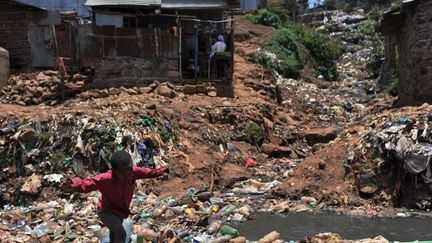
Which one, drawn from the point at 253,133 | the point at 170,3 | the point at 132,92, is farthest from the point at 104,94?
the point at 170,3

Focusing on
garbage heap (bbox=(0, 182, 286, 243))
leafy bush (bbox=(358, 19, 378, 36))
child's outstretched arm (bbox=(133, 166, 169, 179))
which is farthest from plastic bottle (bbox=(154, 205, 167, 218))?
leafy bush (bbox=(358, 19, 378, 36))

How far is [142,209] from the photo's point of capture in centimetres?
988

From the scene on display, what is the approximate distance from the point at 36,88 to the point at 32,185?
588 cm

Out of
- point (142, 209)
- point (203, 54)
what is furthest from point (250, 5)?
point (142, 209)

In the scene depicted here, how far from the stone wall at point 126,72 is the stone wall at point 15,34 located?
4.03 meters

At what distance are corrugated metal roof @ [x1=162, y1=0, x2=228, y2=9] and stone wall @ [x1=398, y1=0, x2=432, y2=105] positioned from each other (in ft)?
19.5

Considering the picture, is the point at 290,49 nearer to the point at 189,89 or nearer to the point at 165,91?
the point at 189,89

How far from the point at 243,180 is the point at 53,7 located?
51.0 ft

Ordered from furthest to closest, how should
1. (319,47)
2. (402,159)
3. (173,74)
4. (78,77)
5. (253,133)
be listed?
(319,47) → (78,77) → (173,74) → (253,133) → (402,159)

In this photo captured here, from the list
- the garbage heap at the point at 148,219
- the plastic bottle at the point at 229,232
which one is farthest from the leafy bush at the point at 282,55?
the plastic bottle at the point at 229,232

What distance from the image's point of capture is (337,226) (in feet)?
28.7

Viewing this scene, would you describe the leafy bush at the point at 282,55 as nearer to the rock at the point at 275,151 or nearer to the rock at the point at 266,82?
the rock at the point at 266,82

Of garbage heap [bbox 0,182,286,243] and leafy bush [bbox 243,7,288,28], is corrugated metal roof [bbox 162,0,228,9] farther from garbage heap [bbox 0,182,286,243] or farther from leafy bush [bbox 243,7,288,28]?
leafy bush [bbox 243,7,288,28]

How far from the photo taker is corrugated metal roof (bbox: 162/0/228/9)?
17.9 m
